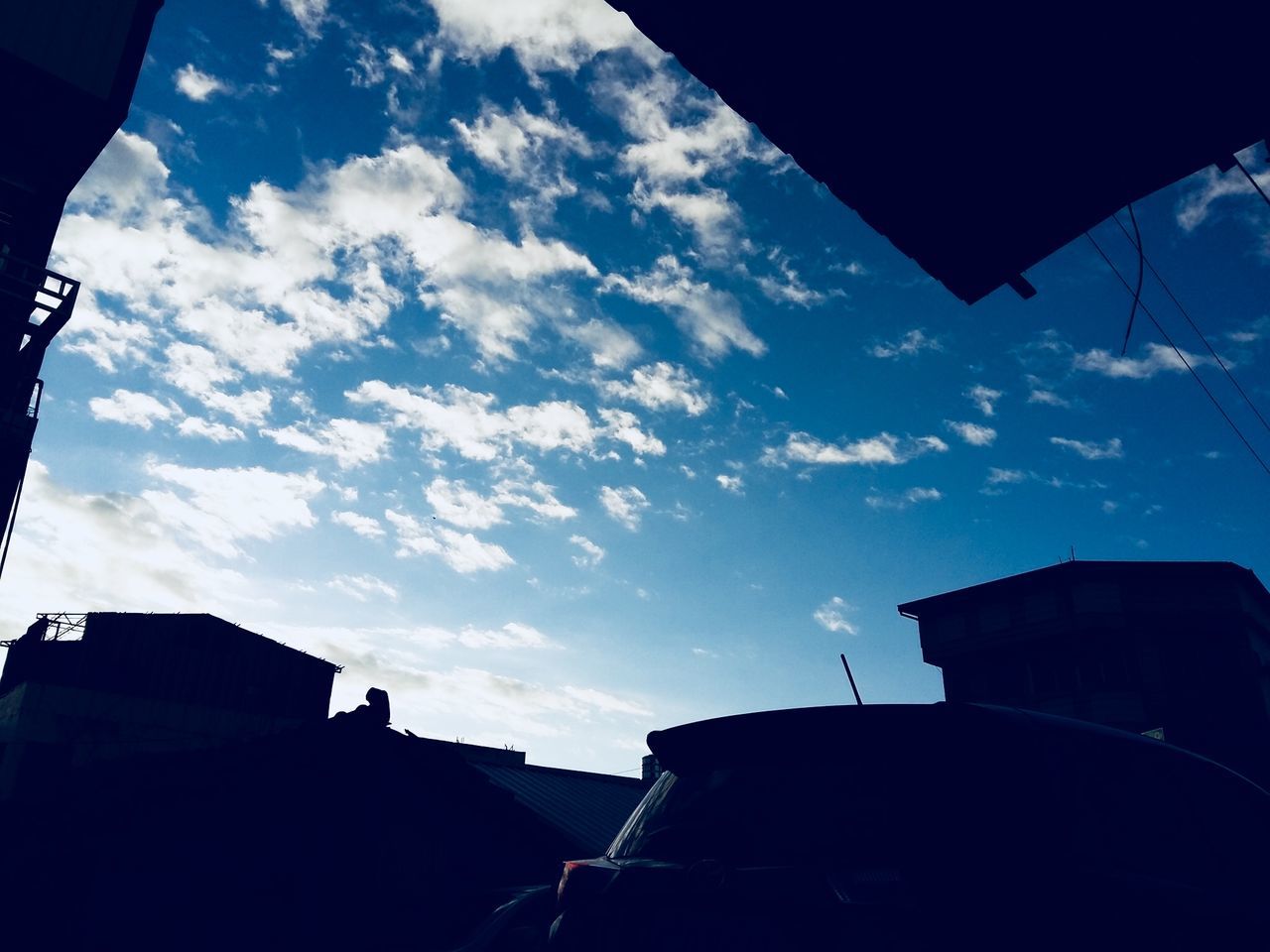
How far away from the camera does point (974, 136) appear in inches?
107

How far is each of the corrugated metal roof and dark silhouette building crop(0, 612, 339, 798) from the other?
11.8m

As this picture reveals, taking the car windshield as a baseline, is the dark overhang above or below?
above

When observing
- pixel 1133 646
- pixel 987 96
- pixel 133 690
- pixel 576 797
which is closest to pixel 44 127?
pixel 133 690

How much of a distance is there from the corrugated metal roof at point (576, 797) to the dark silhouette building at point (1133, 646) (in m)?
14.6

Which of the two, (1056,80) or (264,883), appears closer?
(1056,80)

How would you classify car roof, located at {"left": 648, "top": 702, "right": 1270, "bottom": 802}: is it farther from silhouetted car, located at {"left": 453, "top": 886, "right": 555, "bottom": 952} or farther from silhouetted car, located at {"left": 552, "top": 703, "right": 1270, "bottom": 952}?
silhouetted car, located at {"left": 453, "top": 886, "right": 555, "bottom": 952}

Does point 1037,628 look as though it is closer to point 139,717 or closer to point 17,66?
point 139,717

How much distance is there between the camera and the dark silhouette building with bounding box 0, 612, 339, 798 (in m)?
28.9

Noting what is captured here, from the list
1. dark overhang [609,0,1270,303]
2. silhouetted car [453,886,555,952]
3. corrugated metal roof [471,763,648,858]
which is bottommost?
silhouetted car [453,886,555,952]

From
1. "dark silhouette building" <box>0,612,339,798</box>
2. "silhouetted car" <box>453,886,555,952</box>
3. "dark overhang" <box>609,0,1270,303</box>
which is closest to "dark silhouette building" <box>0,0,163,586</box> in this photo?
"dark silhouette building" <box>0,612,339,798</box>

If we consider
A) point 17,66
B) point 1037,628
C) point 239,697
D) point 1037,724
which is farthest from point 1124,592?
point 17,66

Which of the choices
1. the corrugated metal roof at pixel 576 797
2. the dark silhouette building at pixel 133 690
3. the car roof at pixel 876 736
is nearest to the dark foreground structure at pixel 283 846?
the corrugated metal roof at pixel 576 797

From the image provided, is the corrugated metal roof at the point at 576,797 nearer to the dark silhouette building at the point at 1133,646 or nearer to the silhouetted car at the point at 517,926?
the silhouetted car at the point at 517,926

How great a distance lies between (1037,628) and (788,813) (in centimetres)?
3417
